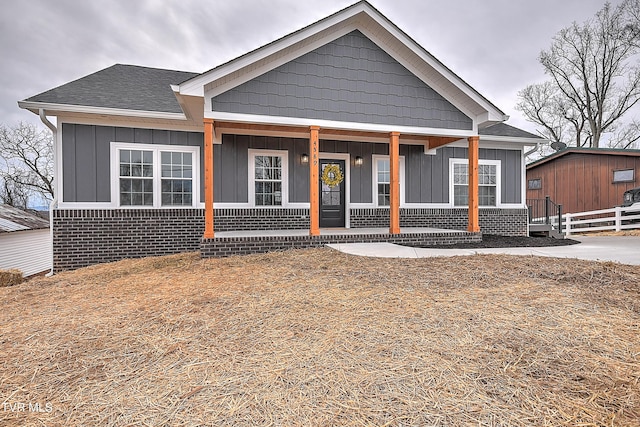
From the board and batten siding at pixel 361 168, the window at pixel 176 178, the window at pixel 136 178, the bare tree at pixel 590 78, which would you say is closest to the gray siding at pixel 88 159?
the window at pixel 136 178

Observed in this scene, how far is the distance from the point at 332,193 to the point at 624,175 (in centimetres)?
1351

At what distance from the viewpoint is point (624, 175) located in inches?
511

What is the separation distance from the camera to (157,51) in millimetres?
18219

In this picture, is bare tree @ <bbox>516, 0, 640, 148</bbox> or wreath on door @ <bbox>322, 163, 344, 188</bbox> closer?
wreath on door @ <bbox>322, 163, 344, 188</bbox>

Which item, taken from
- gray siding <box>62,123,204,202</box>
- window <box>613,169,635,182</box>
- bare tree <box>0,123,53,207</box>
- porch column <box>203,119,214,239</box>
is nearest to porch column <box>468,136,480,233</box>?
porch column <box>203,119,214,239</box>

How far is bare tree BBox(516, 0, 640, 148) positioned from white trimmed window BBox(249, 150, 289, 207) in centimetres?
2215

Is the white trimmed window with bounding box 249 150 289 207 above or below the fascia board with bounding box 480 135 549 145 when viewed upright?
below

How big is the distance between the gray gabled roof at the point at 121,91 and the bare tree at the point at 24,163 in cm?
1464

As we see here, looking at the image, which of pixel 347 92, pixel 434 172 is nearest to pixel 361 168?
pixel 434 172

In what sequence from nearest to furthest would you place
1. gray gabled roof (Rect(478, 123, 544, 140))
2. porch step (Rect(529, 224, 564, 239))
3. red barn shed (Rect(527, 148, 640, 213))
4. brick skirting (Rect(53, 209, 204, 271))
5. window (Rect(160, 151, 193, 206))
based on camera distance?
brick skirting (Rect(53, 209, 204, 271)) < window (Rect(160, 151, 193, 206)) < gray gabled roof (Rect(478, 123, 544, 140)) < porch step (Rect(529, 224, 564, 239)) < red barn shed (Rect(527, 148, 640, 213))

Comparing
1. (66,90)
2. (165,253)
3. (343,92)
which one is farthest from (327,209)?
(66,90)

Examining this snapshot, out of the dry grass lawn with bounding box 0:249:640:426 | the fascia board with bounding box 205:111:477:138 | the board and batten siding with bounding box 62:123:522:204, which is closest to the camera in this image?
the dry grass lawn with bounding box 0:249:640:426

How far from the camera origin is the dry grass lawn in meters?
1.50

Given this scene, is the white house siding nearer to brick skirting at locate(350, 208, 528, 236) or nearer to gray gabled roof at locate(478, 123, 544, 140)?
brick skirting at locate(350, 208, 528, 236)
